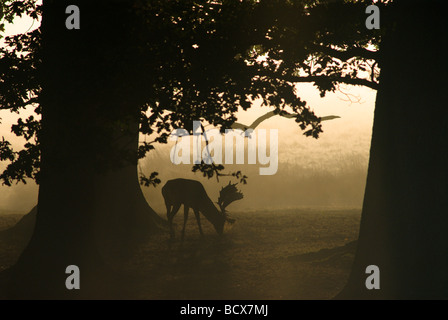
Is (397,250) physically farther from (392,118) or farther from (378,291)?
(392,118)

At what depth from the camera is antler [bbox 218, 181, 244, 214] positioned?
1703cm

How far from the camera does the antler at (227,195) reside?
17.0m

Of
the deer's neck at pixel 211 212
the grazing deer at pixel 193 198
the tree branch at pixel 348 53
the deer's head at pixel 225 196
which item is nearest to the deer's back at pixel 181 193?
the grazing deer at pixel 193 198

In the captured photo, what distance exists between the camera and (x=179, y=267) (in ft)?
41.7

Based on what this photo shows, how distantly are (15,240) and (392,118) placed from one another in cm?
1451

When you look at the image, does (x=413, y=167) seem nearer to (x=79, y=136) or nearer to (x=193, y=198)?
(x=79, y=136)

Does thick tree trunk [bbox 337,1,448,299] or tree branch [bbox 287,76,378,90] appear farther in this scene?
tree branch [bbox 287,76,378,90]

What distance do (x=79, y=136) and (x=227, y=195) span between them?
29.6 feet

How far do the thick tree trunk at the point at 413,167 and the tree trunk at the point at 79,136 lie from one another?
13.3 feet

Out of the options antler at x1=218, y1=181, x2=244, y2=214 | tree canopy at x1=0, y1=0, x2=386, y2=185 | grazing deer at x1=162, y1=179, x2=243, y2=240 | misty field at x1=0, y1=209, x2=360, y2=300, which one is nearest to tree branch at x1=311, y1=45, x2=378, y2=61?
tree canopy at x1=0, y1=0, x2=386, y2=185

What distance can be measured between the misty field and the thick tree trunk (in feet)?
7.45

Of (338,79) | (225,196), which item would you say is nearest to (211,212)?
(225,196)

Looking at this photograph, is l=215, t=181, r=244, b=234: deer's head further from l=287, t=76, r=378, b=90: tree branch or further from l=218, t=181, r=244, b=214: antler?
l=287, t=76, r=378, b=90: tree branch
